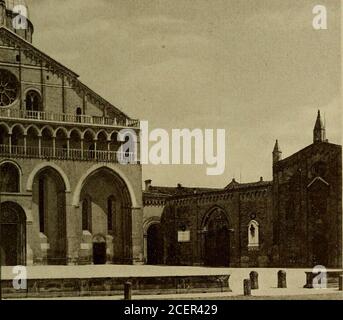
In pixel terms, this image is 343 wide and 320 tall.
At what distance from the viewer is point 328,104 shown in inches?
758

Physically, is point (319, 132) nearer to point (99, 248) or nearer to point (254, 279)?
point (254, 279)

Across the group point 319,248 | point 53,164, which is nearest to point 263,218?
point 319,248

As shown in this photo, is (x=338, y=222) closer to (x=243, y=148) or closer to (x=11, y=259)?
(x=243, y=148)

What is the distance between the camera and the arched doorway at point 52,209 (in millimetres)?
27050

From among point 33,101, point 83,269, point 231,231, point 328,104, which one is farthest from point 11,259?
point 328,104

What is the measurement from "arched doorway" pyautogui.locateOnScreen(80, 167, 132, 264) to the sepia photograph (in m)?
0.05

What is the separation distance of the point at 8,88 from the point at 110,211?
19.0 ft

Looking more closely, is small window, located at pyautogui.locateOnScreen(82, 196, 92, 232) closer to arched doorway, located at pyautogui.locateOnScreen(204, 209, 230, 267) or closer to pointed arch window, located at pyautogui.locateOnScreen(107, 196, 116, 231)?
pointed arch window, located at pyautogui.locateOnScreen(107, 196, 116, 231)

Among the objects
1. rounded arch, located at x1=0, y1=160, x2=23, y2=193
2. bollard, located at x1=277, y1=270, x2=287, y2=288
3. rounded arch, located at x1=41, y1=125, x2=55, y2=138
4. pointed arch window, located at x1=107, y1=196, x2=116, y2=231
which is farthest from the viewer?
pointed arch window, located at x1=107, y1=196, x2=116, y2=231

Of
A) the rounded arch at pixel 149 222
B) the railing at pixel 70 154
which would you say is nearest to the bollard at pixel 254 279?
the railing at pixel 70 154

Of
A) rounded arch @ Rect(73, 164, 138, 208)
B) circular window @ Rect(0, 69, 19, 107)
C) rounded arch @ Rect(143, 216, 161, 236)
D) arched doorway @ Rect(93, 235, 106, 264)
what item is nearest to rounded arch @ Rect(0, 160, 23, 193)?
circular window @ Rect(0, 69, 19, 107)

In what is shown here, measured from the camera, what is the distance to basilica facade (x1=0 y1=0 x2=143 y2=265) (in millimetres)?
26484
